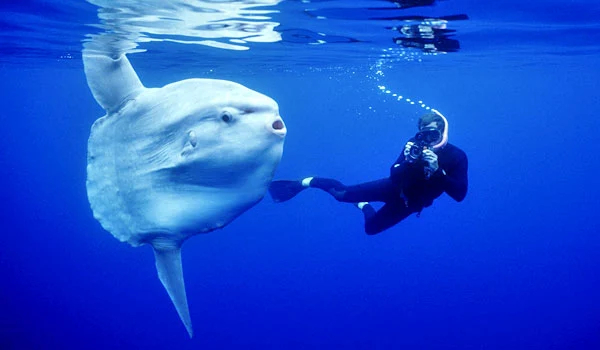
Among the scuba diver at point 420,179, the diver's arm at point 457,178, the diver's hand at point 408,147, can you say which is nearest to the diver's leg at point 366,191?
the scuba diver at point 420,179

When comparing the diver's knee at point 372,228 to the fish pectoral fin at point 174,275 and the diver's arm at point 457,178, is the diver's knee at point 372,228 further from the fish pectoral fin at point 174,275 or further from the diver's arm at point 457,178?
the fish pectoral fin at point 174,275

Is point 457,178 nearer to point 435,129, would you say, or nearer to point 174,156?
point 435,129

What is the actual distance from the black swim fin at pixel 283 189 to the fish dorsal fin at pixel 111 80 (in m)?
6.00

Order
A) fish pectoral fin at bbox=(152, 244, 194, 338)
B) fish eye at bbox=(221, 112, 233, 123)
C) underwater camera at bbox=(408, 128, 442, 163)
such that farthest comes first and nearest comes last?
underwater camera at bbox=(408, 128, 442, 163)
fish pectoral fin at bbox=(152, 244, 194, 338)
fish eye at bbox=(221, 112, 233, 123)

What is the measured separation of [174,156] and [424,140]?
164 inches

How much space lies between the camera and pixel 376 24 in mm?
9406

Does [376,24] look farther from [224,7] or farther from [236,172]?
[236,172]

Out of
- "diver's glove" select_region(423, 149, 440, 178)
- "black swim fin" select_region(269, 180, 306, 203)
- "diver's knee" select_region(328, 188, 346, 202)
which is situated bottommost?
"black swim fin" select_region(269, 180, 306, 203)

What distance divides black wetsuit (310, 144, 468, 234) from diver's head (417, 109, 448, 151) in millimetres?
320

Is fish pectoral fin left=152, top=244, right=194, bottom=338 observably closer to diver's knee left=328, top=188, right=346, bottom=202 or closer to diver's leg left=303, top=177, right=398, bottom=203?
diver's leg left=303, top=177, right=398, bottom=203

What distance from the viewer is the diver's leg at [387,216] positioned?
824 centimetres

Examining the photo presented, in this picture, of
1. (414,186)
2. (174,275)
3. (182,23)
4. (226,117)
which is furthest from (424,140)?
(182,23)

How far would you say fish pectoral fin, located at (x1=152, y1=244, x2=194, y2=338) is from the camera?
3.61 meters

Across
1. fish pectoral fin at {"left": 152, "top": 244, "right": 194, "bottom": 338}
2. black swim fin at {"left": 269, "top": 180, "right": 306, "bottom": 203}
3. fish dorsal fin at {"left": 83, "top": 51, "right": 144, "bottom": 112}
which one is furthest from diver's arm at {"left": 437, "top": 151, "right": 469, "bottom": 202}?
fish dorsal fin at {"left": 83, "top": 51, "right": 144, "bottom": 112}
